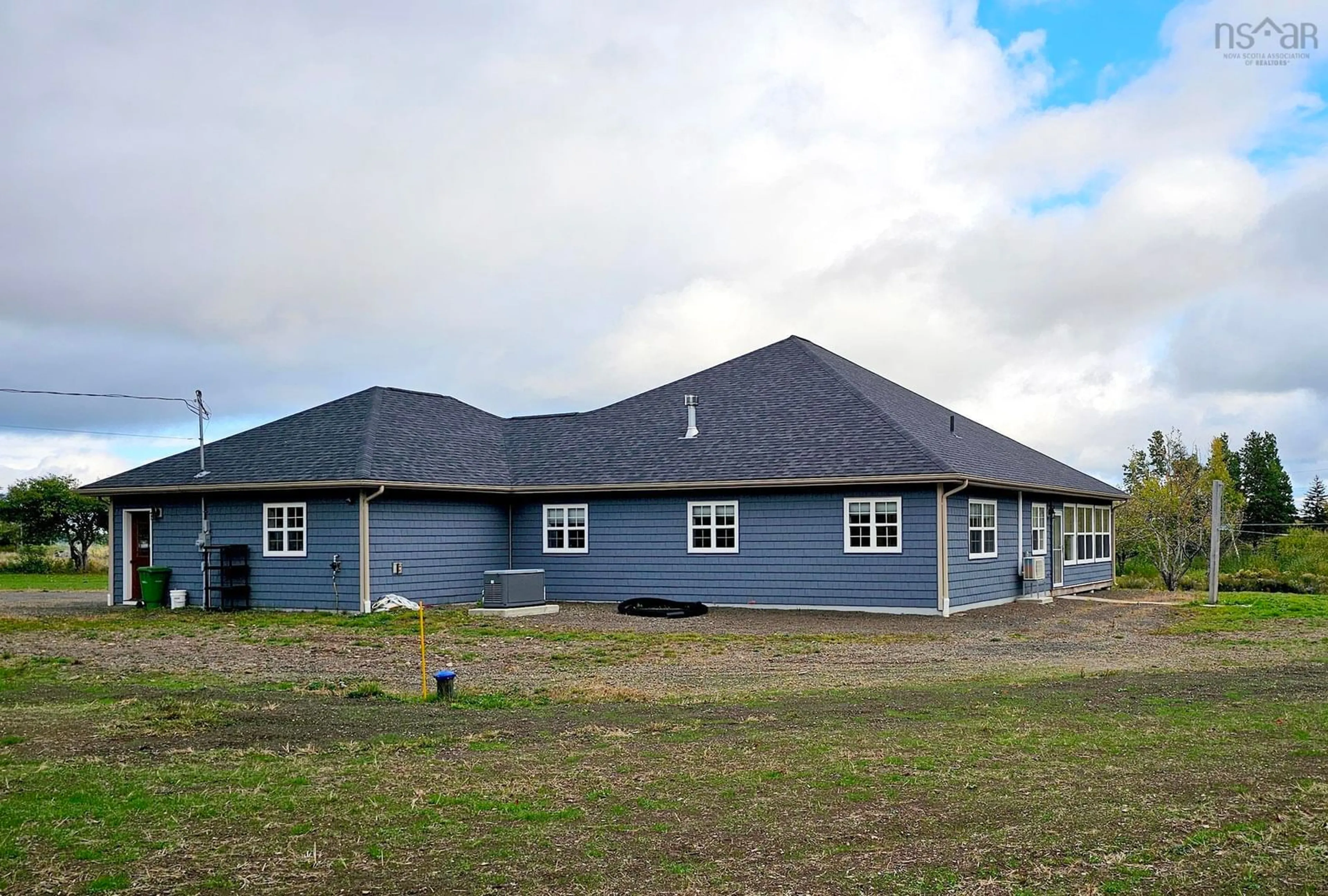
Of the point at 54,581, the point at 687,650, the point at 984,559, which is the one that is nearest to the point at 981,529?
the point at 984,559

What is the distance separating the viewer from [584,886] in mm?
5531

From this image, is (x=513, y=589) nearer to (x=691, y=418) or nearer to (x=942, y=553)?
(x=691, y=418)

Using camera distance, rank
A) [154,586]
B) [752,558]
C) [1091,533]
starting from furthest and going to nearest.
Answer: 1. [1091,533]
2. [154,586]
3. [752,558]

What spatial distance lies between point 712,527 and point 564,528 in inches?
149

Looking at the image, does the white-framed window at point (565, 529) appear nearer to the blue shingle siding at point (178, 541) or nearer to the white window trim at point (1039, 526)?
the blue shingle siding at point (178, 541)

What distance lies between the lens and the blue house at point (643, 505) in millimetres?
22562

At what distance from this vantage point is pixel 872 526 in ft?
73.7

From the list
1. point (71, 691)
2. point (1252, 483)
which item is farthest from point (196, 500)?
point (1252, 483)

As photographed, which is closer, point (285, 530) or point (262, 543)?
point (285, 530)

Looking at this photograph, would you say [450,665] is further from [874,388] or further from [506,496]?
[874,388]

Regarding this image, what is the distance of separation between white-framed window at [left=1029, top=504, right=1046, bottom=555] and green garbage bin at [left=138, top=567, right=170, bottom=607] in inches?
759

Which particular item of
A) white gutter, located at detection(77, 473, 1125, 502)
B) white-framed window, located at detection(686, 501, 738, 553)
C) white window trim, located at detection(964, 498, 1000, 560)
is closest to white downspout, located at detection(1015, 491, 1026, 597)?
white gutter, located at detection(77, 473, 1125, 502)

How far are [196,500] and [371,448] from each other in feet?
14.3

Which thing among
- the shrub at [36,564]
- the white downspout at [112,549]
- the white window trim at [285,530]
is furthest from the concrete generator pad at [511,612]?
the shrub at [36,564]
